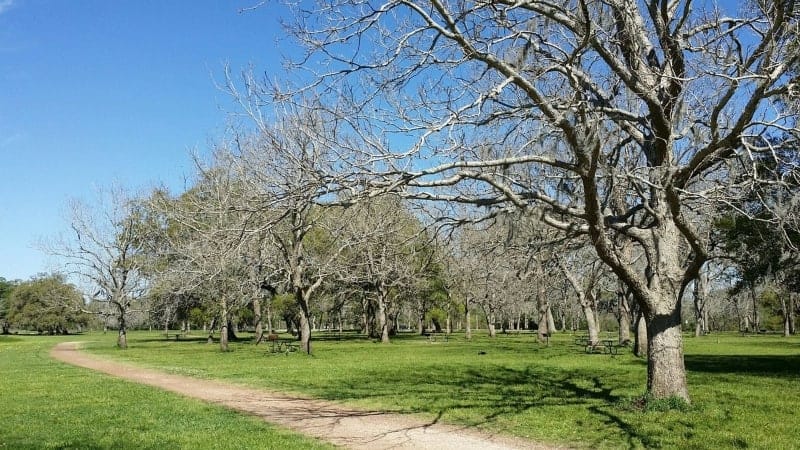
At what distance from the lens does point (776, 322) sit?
7488cm

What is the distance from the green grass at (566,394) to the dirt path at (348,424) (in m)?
0.58

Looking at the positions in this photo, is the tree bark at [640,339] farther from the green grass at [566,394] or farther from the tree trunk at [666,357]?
the tree trunk at [666,357]

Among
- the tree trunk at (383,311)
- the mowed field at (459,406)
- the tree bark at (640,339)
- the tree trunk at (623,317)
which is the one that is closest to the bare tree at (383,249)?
the tree trunk at (383,311)

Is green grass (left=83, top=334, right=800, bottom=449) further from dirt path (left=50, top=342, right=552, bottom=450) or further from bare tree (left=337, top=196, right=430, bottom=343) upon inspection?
bare tree (left=337, top=196, right=430, bottom=343)

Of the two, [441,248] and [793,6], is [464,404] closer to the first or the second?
[441,248]

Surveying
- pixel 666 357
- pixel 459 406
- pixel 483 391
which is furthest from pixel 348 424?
pixel 666 357

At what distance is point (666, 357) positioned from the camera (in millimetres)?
9875

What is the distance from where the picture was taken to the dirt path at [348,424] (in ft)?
25.7

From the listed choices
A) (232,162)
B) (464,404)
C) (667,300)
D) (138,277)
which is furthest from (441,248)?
(138,277)

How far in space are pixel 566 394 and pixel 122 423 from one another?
7753 millimetres

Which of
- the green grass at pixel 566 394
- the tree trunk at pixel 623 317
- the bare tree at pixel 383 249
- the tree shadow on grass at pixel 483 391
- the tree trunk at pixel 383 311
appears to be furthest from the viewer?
the tree trunk at pixel 383 311

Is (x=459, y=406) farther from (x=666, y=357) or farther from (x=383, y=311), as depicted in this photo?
(x=383, y=311)

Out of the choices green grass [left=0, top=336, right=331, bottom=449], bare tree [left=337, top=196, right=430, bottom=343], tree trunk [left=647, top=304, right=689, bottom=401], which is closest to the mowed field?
green grass [left=0, top=336, right=331, bottom=449]

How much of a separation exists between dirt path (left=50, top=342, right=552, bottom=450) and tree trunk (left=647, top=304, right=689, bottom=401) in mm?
3118
